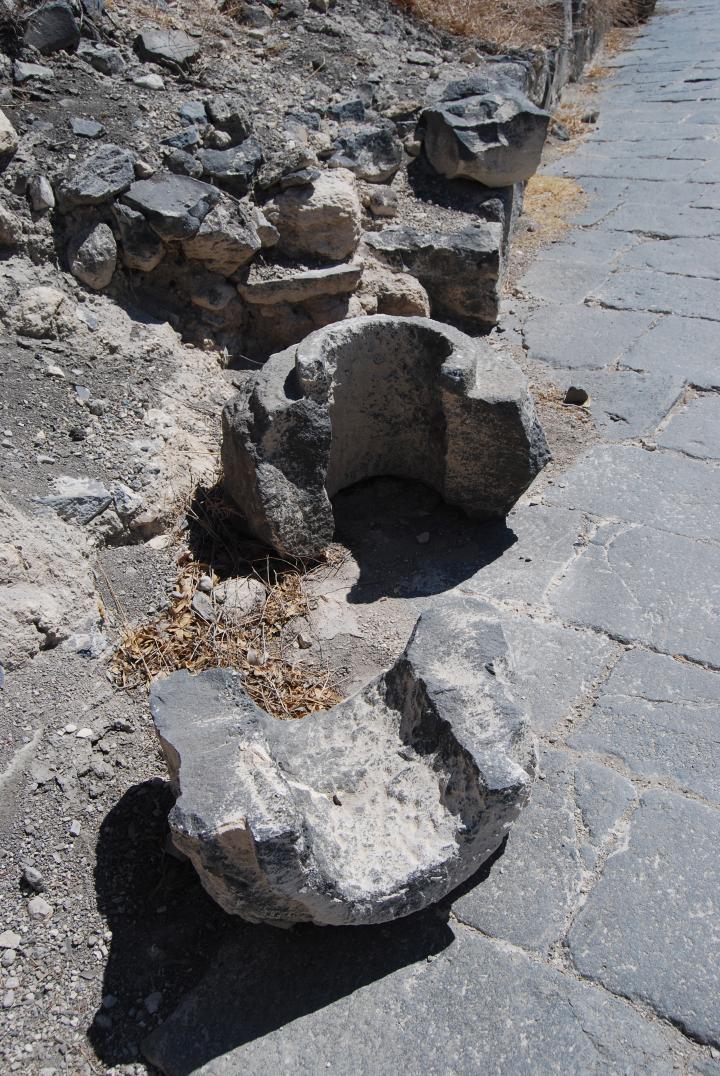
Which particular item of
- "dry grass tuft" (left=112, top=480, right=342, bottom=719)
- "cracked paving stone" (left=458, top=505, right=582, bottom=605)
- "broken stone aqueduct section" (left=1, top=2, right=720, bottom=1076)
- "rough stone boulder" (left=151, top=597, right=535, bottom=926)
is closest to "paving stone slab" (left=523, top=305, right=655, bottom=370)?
Result: "broken stone aqueduct section" (left=1, top=2, right=720, bottom=1076)

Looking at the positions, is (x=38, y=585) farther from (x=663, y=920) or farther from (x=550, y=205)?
(x=550, y=205)

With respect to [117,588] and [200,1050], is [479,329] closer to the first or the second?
[117,588]

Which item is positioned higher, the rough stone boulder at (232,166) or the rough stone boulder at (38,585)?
the rough stone boulder at (232,166)

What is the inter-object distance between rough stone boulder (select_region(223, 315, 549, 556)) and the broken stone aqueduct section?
0.04ft

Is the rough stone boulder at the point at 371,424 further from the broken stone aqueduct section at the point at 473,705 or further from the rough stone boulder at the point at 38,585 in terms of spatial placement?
the rough stone boulder at the point at 38,585

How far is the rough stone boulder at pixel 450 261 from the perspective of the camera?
4.86 m

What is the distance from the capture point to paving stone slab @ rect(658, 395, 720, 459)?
4086 mm

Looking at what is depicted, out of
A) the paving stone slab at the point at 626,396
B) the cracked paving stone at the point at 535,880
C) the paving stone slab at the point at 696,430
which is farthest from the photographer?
the paving stone slab at the point at 626,396

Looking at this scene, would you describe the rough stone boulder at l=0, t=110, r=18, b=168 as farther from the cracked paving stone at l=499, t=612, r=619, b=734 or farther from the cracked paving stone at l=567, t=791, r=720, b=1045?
the cracked paving stone at l=567, t=791, r=720, b=1045

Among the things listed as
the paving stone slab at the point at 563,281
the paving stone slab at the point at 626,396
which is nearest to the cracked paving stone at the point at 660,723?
the paving stone slab at the point at 626,396

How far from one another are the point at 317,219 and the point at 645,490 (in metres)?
2.09

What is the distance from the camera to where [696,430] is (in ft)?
13.8

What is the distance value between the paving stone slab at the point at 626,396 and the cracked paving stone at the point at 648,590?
0.85m

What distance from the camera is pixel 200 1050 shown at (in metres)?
1.98
